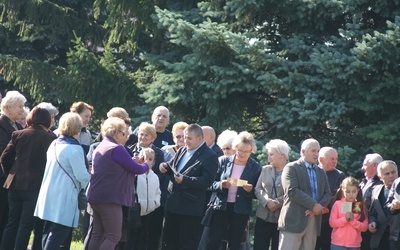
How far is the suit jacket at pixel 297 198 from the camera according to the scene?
35.6 ft

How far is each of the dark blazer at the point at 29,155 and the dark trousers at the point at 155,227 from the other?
208cm

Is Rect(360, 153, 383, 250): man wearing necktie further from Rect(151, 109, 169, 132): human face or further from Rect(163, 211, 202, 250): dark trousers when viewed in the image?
Rect(151, 109, 169, 132): human face

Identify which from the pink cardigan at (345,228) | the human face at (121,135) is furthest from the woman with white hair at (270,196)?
the human face at (121,135)

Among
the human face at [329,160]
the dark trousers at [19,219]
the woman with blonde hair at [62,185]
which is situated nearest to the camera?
the woman with blonde hair at [62,185]

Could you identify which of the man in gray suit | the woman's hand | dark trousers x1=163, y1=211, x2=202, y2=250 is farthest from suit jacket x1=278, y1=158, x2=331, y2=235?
dark trousers x1=163, y1=211, x2=202, y2=250

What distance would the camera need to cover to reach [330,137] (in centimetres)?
1464

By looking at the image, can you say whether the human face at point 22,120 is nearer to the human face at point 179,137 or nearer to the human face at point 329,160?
the human face at point 179,137

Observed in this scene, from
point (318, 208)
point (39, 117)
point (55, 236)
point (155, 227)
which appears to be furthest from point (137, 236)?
point (318, 208)

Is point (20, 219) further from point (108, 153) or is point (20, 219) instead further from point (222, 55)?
point (222, 55)

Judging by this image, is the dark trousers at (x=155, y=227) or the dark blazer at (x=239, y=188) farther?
the dark trousers at (x=155, y=227)

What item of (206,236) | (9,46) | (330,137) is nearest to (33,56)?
(9,46)

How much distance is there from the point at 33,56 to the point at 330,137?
27.4ft

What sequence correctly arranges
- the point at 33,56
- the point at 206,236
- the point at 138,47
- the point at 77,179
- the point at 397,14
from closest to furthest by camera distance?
1. the point at 77,179
2. the point at 206,236
3. the point at 397,14
4. the point at 138,47
5. the point at 33,56

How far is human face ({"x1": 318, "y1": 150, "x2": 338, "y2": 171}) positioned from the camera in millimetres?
11617
